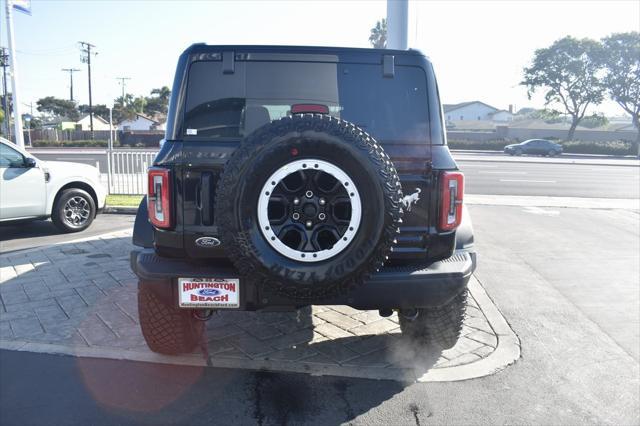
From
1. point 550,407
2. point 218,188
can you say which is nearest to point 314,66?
point 218,188

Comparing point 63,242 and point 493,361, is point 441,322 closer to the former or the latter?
point 493,361

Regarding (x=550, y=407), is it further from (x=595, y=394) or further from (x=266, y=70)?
(x=266, y=70)

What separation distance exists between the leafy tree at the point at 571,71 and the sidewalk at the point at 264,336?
55.6 m

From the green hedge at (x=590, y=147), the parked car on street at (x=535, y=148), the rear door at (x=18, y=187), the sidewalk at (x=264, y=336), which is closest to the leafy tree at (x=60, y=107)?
the green hedge at (x=590, y=147)

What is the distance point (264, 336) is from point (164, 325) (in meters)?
0.91

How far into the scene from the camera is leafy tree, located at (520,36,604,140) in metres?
52.1

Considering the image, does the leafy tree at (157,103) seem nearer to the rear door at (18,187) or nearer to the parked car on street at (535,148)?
the parked car on street at (535,148)

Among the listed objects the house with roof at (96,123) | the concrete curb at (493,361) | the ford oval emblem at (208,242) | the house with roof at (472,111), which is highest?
the house with roof at (472,111)

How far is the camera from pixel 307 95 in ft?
10.9

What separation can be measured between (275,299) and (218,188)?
2.38ft

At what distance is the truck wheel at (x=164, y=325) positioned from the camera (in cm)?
345

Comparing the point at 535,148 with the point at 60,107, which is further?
the point at 60,107

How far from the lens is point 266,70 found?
3281 millimetres

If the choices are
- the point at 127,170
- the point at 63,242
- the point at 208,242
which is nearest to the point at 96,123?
the point at 127,170
